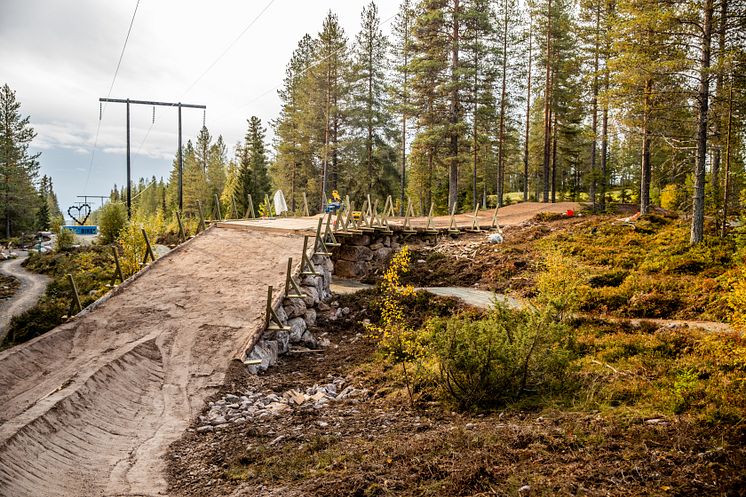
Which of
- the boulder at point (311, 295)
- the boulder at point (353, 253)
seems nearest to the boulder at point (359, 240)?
the boulder at point (353, 253)

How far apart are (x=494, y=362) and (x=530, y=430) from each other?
58.1 inches

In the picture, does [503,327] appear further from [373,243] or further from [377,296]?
[373,243]

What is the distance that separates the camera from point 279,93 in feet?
148

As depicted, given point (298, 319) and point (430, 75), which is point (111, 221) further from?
point (298, 319)

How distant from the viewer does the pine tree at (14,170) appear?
43.6 m

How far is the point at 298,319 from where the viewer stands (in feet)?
39.3

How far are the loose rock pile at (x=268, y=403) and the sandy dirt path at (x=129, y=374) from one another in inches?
16.7

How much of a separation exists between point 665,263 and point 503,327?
944 cm

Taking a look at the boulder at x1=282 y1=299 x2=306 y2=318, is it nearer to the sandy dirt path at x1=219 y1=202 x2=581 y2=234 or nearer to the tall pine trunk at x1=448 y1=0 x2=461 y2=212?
the sandy dirt path at x1=219 y1=202 x2=581 y2=234

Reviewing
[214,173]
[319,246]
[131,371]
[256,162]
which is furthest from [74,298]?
[214,173]

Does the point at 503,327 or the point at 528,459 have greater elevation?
the point at 503,327

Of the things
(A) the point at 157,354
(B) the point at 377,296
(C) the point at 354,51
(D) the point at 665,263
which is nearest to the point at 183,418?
(A) the point at 157,354

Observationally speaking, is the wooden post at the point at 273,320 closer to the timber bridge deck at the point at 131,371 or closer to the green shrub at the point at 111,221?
the timber bridge deck at the point at 131,371

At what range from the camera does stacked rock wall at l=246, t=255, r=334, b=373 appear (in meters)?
10.1
